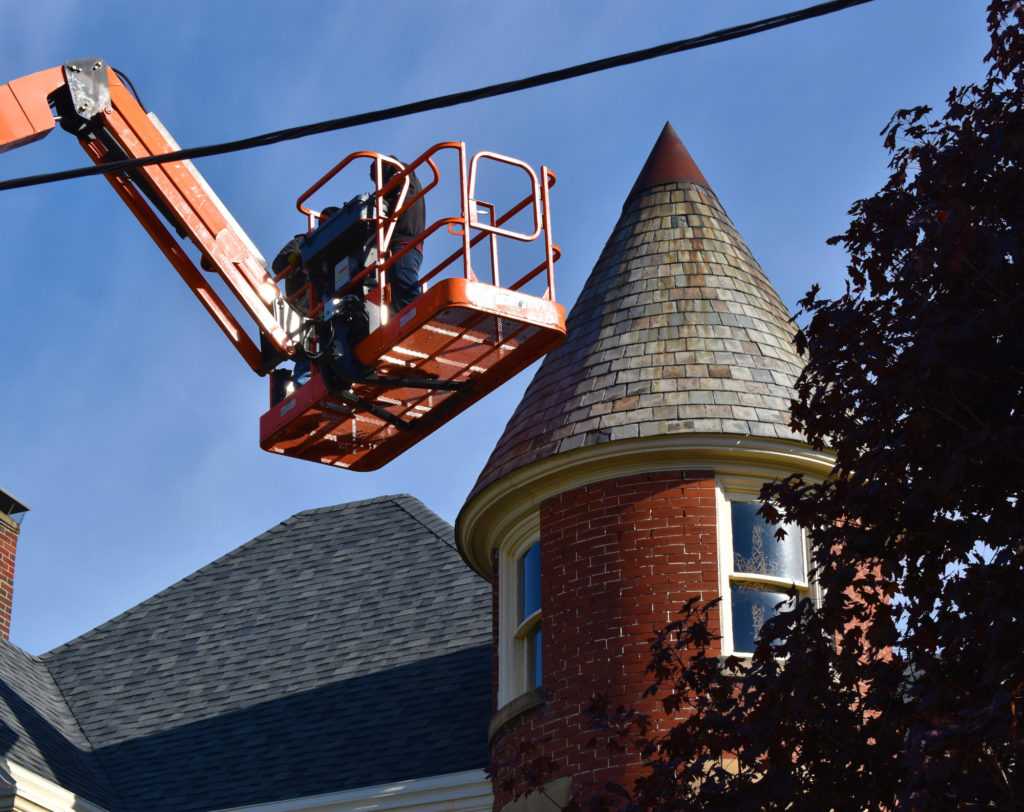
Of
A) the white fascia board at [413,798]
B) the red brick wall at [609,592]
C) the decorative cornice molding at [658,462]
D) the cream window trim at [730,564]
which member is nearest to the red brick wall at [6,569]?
the white fascia board at [413,798]

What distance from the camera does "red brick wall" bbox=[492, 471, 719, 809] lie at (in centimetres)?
1588

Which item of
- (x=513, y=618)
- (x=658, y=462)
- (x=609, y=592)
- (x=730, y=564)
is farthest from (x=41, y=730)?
(x=730, y=564)

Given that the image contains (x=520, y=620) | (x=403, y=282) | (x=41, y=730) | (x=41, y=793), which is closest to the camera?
(x=403, y=282)

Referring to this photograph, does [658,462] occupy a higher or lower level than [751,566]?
higher

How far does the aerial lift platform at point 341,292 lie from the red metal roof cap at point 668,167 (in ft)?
11.8

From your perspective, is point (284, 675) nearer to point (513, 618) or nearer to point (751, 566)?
point (513, 618)

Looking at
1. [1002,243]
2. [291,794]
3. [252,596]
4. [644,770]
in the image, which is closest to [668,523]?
[644,770]

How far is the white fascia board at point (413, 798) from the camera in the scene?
18.3 metres

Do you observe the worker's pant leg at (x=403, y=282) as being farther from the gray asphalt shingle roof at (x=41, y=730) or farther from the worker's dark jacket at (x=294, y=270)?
the gray asphalt shingle roof at (x=41, y=730)

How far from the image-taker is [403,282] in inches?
637

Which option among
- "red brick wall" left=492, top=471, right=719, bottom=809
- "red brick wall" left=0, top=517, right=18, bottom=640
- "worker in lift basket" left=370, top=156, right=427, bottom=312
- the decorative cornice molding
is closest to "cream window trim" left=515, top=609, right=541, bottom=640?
"red brick wall" left=492, top=471, right=719, bottom=809

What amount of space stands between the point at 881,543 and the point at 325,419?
7.01 m

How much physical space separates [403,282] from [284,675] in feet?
23.5

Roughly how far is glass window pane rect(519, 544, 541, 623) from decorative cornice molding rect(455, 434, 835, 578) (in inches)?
16.4
